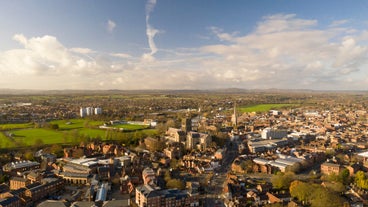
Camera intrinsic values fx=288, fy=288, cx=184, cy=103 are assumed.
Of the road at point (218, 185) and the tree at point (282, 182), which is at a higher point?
the tree at point (282, 182)

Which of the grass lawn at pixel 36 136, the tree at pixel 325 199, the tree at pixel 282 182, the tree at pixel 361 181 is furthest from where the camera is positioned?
the grass lawn at pixel 36 136

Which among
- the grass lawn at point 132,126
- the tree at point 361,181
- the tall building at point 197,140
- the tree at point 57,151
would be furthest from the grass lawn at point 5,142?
the tree at point 361,181

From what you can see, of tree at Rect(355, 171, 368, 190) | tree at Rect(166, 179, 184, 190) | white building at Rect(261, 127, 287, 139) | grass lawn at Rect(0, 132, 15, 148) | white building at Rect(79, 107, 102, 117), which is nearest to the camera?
tree at Rect(166, 179, 184, 190)

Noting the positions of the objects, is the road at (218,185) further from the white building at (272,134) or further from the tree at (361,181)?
the white building at (272,134)

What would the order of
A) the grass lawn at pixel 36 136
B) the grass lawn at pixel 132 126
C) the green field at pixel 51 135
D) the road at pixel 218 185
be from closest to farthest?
1. the road at pixel 218 185
2. the green field at pixel 51 135
3. the grass lawn at pixel 36 136
4. the grass lawn at pixel 132 126

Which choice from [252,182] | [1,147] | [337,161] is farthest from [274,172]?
[1,147]

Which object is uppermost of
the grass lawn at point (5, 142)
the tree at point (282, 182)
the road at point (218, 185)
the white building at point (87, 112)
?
the white building at point (87, 112)

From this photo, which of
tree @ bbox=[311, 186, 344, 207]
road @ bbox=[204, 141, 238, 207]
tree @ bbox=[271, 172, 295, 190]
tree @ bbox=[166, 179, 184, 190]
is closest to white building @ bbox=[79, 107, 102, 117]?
road @ bbox=[204, 141, 238, 207]

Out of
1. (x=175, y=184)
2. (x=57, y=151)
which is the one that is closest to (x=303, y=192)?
(x=175, y=184)

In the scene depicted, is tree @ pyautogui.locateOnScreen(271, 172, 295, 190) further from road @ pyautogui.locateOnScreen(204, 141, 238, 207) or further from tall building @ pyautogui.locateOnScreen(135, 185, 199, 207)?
tall building @ pyautogui.locateOnScreen(135, 185, 199, 207)

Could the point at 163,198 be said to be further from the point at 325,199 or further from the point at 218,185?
the point at 325,199

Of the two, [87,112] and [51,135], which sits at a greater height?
[87,112]

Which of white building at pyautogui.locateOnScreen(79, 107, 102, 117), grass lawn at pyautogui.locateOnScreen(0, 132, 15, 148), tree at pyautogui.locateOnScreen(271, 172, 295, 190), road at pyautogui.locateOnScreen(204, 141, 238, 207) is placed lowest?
road at pyautogui.locateOnScreen(204, 141, 238, 207)
